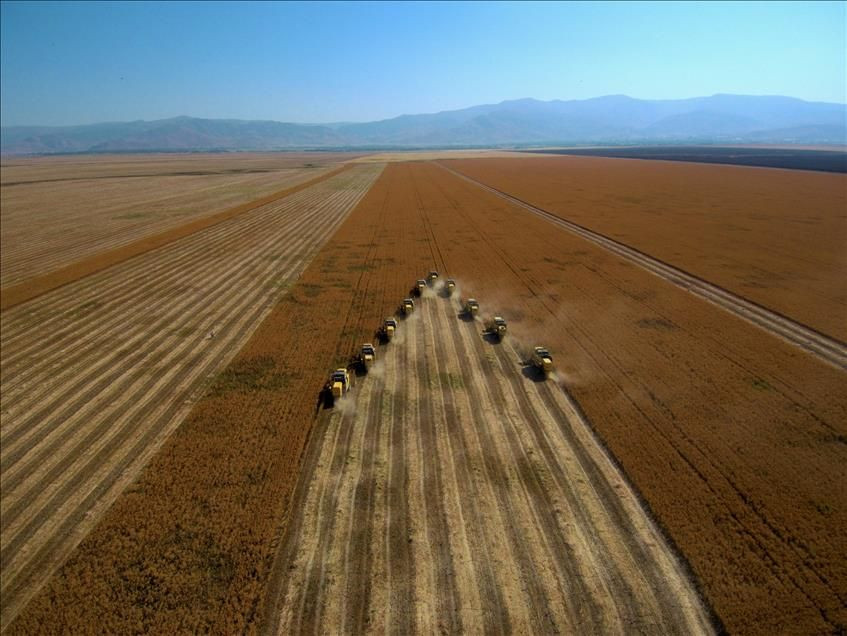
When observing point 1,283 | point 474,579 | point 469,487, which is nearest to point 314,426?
point 469,487

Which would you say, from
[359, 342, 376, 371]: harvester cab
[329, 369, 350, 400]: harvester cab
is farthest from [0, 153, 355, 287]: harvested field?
[329, 369, 350, 400]: harvester cab

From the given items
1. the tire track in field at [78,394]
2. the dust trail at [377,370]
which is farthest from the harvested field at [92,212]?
the dust trail at [377,370]

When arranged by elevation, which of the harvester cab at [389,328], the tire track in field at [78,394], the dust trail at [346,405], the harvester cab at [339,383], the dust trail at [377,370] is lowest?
the tire track in field at [78,394]

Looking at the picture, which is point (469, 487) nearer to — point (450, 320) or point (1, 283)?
point (450, 320)

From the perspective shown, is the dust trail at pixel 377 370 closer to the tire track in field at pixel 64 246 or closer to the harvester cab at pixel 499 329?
the harvester cab at pixel 499 329

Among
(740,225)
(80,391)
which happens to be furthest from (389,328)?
(740,225)

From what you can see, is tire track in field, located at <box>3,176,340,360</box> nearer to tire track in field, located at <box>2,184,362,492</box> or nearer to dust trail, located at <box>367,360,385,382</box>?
tire track in field, located at <box>2,184,362,492</box>
